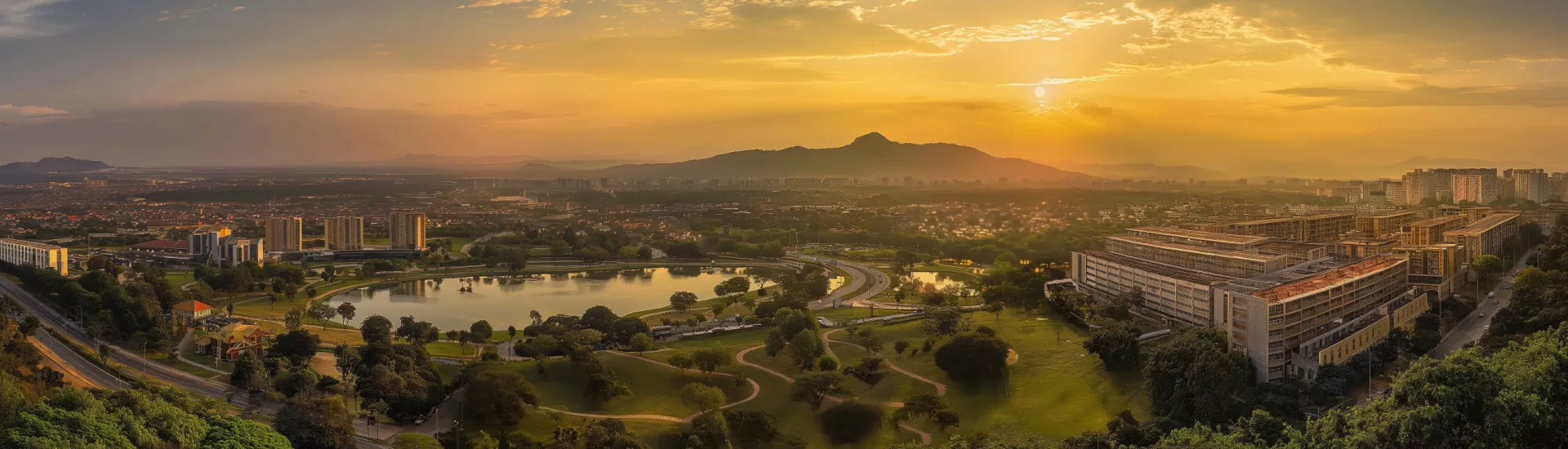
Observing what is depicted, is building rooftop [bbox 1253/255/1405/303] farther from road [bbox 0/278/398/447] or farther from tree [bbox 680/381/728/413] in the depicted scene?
road [bbox 0/278/398/447]

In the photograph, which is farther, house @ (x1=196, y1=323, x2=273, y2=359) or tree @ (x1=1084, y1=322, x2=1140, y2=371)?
house @ (x1=196, y1=323, x2=273, y2=359)

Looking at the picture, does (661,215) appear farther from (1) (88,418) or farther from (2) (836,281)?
(1) (88,418)

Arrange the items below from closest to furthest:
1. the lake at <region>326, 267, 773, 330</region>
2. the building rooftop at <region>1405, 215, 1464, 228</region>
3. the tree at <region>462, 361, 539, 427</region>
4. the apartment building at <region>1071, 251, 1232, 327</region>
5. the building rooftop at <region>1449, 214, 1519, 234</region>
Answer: the tree at <region>462, 361, 539, 427</region> < the apartment building at <region>1071, 251, 1232, 327</region> < the building rooftop at <region>1449, 214, 1519, 234</region> < the building rooftop at <region>1405, 215, 1464, 228</region> < the lake at <region>326, 267, 773, 330</region>

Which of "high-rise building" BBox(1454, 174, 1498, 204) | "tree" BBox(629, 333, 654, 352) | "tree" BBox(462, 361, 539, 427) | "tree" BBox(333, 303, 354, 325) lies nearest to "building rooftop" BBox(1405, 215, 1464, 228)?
Answer: "high-rise building" BBox(1454, 174, 1498, 204)

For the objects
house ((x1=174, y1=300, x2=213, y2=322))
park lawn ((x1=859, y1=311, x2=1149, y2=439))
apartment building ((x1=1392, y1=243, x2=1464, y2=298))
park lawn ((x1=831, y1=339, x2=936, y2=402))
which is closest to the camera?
park lawn ((x1=859, y1=311, x2=1149, y2=439))

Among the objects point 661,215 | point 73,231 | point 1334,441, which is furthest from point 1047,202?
point 73,231

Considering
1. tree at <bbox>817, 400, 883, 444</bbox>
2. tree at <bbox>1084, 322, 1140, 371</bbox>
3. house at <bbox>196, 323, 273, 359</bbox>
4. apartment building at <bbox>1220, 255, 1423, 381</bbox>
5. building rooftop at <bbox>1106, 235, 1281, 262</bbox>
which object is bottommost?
tree at <bbox>817, 400, 883, 444</bbox>

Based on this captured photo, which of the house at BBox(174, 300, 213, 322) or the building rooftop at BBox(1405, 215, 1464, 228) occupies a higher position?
the building rooftop at BBox(1405, 215, 1464, 228)
